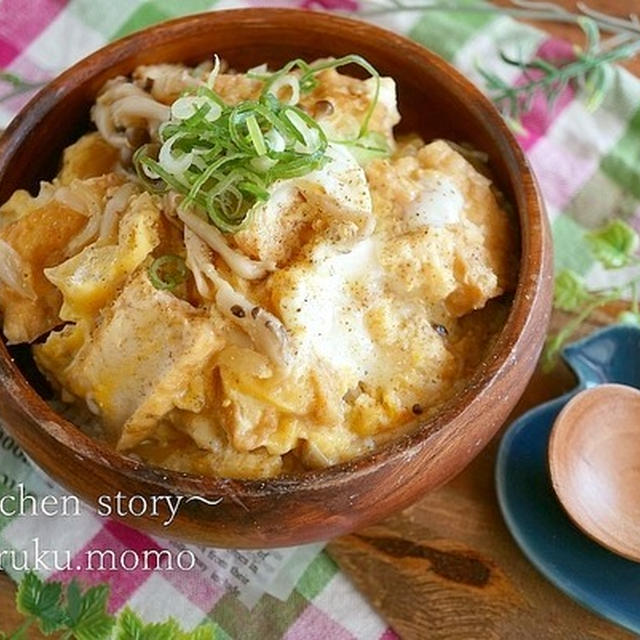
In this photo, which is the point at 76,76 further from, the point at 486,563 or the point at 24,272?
the point at 486,563

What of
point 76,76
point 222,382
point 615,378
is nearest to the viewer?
point 222,382

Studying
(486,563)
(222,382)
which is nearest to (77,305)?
(222,382)

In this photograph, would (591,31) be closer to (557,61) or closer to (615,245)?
(557,61)

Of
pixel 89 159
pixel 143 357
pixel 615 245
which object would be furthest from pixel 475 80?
pixel 143 357

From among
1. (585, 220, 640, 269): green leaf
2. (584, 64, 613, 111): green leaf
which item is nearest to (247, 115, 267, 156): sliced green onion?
(585, 220, 640, 269): green leaf

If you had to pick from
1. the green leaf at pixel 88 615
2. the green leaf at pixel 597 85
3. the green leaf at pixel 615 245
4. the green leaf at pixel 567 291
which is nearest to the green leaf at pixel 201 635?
the green leaf at pixel 88 615

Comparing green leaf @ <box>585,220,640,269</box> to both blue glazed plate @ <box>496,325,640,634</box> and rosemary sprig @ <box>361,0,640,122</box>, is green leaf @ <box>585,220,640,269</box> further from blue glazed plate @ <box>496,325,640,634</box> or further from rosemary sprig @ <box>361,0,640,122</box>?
rosemary sprig @ <box>361,0,640,122</box>

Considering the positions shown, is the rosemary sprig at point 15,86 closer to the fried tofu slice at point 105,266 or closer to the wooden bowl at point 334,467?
the wooden bowl at point 334,467
